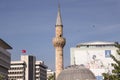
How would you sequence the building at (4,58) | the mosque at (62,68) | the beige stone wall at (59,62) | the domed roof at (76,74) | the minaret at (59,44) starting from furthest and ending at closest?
the building at (4,58) → the minaret at (59,44) → the beige stone wall at (59,62) → the mosque at (62,68) → the domed roof at (76,74)

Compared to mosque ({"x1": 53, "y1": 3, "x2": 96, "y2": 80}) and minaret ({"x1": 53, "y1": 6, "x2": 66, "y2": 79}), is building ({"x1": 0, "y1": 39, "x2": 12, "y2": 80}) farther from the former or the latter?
mosque ({"x1": 53, "y1": 3, "x2": 96, "y2": 80})

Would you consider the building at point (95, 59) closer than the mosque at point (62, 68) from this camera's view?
No

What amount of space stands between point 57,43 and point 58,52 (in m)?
2.91

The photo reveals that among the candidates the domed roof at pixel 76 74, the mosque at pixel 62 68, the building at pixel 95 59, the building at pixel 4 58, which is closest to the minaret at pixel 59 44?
the mosque at pixel 62 68

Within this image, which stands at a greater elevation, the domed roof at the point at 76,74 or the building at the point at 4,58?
the building at the point at 4,58

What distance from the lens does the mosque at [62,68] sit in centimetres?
8881

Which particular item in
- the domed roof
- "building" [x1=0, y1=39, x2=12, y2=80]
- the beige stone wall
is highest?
"building" [x1=0, y1=39, x2=12, y2=80]

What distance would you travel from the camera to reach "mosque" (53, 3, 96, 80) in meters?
88.8

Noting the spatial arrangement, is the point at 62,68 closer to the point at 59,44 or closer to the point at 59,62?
the point at 59,62

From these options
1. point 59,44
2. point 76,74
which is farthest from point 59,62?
point 76,74

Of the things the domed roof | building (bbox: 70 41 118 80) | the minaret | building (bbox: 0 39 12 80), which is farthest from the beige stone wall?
building (bbox: 0 39 12 80)

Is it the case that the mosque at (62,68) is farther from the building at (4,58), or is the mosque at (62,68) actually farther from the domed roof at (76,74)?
the building at (4,58)

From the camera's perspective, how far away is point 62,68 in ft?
349

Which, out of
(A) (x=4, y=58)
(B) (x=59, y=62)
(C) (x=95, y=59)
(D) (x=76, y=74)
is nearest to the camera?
(D) (x=76, y=74)
